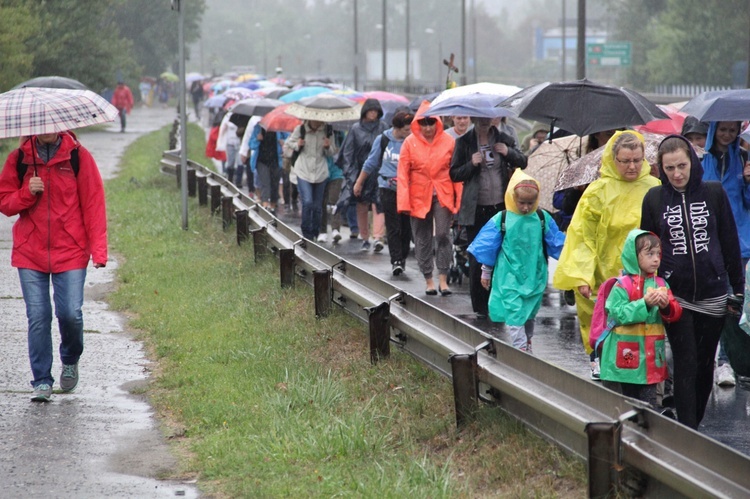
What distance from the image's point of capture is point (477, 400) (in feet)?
21.5

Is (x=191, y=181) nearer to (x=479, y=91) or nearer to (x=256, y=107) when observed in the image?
(x=256, y=107)

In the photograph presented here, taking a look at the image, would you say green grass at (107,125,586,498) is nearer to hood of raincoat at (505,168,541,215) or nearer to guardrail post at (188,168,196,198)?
hood of raincoat at (505,168,541,215)

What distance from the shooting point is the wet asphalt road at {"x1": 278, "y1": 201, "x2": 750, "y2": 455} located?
7.39m

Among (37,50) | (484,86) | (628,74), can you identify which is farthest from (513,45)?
(484,86)

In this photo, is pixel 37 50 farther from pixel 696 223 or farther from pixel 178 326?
pixel 696 223

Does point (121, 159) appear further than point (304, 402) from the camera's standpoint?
Yes

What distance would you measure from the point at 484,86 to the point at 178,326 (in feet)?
13.5

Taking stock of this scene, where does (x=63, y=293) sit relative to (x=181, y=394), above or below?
above

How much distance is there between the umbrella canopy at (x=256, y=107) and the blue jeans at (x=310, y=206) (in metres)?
5.18

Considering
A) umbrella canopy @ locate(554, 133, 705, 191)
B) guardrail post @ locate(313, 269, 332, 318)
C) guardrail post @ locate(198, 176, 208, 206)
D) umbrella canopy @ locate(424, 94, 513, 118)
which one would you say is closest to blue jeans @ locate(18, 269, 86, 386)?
guardrail post @ locate(313, 269, 332, 318)

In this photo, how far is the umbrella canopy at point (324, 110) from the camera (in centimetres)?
1582

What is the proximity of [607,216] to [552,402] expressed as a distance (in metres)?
2.35

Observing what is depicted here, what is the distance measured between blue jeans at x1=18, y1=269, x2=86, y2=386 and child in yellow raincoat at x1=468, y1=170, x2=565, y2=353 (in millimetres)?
2546

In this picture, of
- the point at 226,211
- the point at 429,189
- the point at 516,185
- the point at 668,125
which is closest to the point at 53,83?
the point at 516,185
